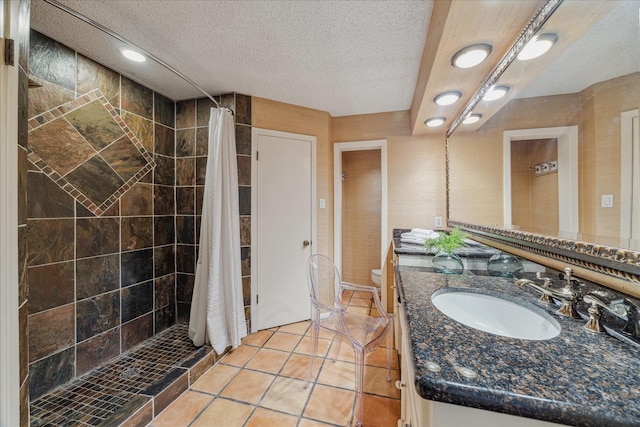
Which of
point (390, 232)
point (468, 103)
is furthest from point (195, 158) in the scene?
point (468, 103)

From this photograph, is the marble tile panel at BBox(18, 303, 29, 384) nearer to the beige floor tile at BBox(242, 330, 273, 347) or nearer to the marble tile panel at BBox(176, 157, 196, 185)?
the beige floor tile at BBox(242, 330, 273, 347)

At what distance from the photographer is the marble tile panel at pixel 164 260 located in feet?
7.44

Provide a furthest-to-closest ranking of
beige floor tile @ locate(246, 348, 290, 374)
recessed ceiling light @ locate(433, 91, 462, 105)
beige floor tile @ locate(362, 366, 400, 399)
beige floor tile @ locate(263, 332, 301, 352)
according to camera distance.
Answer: beige floor tile @ locate(263, 332, 301, 352), beige floor tile @ locate(246, 348, 290, 374), recessed ceiling light @ locate(433, 91, 462, 105), beige floor tile @ locate(362, 366, 400, 399)

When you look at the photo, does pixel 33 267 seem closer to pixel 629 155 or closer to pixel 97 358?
pixel 97 358

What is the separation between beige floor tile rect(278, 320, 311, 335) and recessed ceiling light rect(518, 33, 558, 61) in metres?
2.60

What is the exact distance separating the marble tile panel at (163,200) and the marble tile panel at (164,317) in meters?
0.95

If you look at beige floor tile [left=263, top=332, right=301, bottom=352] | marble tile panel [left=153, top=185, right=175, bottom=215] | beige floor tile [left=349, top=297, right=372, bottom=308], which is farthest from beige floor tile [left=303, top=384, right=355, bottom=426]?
marble tile panel [left=153, top=185, right=175, bottom=215]

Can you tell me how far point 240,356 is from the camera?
6.61 feet

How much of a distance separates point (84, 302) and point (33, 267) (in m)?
0.41

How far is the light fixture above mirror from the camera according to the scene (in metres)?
1.74

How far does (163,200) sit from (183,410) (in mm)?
1768

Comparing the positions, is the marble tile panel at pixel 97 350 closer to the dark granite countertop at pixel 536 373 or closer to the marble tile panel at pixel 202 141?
the marble tile panel at pixel 202 141

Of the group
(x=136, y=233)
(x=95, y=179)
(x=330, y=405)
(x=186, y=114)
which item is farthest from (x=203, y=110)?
(x=330, y=405)

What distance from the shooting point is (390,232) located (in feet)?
8.93
